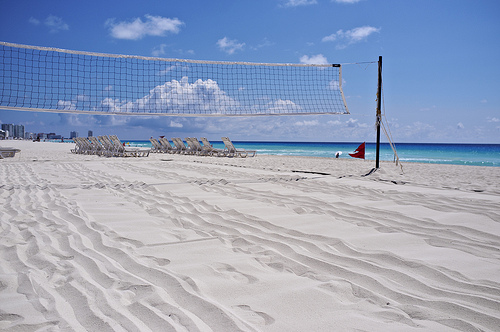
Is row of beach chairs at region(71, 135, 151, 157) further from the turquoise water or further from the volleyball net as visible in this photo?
the turquoise water

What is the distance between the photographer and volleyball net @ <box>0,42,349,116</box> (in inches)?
274

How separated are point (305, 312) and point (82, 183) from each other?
4860mm

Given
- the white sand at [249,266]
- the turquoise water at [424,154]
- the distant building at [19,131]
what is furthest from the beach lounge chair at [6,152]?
the distant building at [19,131]

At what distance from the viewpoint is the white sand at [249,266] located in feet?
4.70

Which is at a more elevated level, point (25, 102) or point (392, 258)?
point (25, 102)

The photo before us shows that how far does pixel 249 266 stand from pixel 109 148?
14453 millimetres

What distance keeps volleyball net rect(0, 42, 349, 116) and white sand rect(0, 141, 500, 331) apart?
12.9 feet

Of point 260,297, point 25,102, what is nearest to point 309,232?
point 260,297

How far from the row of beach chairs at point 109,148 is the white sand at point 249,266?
11.0 meters

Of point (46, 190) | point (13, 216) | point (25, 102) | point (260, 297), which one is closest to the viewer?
point (260, 297)

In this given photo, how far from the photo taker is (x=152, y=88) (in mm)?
8250

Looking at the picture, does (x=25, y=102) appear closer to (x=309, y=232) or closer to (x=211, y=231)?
Result: (x=211, y=231)

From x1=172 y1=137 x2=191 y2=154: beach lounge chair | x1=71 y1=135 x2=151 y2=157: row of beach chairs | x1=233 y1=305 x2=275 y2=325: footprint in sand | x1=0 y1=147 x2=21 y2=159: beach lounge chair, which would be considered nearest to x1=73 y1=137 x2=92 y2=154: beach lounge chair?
x1=71 y1=135 x2=151 y2=157: row of beach chairs

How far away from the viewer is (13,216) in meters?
3.17
